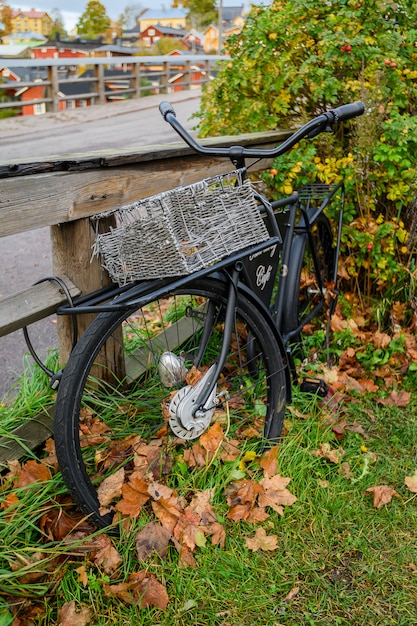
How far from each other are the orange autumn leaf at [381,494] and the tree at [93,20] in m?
82.1

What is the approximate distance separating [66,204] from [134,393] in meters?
0.86

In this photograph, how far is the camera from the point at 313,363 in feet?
11.7

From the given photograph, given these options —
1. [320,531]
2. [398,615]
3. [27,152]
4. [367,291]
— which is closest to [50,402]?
[320,531]

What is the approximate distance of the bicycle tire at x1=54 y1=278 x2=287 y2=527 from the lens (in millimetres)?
2090

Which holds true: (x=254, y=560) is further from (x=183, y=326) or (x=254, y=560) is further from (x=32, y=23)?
(x=32, y=23)

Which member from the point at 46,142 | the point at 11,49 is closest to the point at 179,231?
the point at 46,142

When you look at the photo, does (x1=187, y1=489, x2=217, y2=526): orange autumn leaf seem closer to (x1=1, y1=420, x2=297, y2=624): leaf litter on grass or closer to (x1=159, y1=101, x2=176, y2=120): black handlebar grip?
(x1=1, y1=420, x2=297, y2=624): leaf litter on grass

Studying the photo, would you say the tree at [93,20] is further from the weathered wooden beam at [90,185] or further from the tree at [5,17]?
the weathered wooden beam at [90,185]

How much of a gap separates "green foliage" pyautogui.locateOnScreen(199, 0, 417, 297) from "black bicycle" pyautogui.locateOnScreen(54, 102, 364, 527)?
65 centimetres

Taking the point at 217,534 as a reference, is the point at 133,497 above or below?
above

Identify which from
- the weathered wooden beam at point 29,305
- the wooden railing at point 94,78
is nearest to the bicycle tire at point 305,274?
the weathered wooden beam at point 29,305

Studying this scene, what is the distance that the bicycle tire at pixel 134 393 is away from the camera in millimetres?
2090

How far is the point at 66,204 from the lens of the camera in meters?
2.25

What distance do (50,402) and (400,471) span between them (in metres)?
1.55
